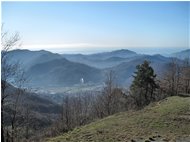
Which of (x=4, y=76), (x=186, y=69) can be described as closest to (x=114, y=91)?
(x=186, y=69)

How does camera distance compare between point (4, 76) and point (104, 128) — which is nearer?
point (4, 76)

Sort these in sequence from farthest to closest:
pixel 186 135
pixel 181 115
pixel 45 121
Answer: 1. pixel 45 121
2. pixel 181 115
3. pixel 186 135

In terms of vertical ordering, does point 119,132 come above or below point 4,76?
below

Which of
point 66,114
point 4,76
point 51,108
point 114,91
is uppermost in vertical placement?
point 4,76

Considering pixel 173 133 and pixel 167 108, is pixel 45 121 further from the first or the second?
pixel 173 133

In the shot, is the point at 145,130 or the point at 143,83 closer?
the point at 145,130

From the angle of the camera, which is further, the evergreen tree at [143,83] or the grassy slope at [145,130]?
the evergreen tree at [143,83]

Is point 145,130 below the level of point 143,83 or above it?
above

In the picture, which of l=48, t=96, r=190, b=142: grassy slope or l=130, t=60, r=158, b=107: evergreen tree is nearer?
l=48, t=96, r=190, b=142: grassy slope
